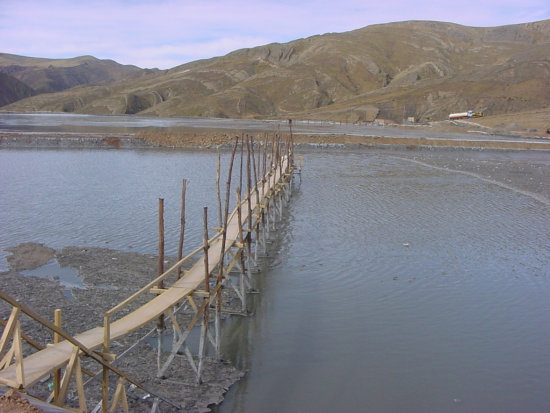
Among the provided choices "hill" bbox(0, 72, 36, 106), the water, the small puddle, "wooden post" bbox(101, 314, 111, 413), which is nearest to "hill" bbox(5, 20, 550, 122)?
"hill" bbox(0, 72, 36, 106)

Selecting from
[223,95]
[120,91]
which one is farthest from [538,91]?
[120,91]

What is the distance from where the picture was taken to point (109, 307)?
36.2 ft

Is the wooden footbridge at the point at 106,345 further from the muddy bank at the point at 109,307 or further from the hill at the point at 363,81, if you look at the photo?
the hill at the point at 363,81

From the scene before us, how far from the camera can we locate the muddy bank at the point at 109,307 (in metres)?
8.25

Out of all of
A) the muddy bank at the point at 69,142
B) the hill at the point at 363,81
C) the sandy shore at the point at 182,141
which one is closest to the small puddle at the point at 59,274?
the sandy shore at the point at 182,141

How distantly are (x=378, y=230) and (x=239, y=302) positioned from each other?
8.16 metres

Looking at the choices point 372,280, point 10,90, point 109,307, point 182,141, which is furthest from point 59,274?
point 10,90

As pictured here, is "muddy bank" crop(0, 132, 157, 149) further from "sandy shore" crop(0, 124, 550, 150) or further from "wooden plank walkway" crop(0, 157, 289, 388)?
"wooden plank walkway" crop(0, 157, 289, 388)

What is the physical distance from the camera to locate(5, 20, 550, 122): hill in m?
97.7

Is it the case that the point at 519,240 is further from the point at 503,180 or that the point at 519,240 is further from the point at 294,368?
the point at 503,180

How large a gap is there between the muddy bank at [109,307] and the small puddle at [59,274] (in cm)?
10

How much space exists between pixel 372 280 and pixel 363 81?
131658 mm

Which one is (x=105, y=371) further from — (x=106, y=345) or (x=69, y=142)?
(x=69, y=142)

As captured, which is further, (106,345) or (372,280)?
(372,280)
